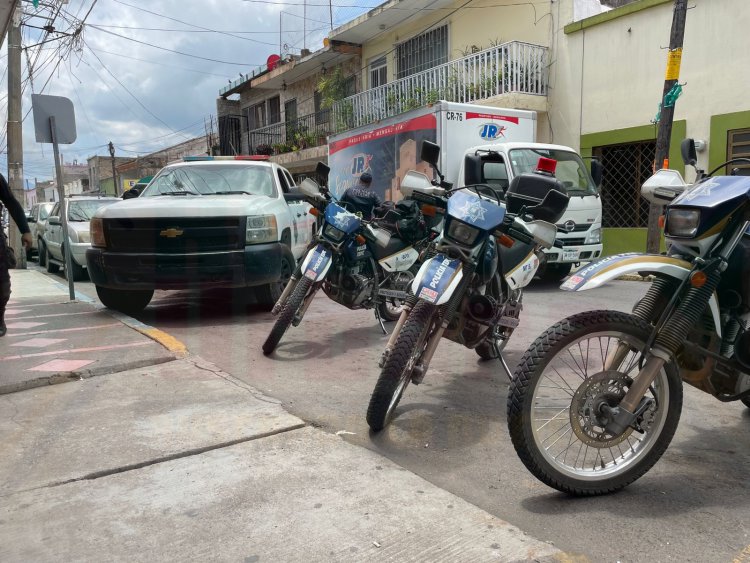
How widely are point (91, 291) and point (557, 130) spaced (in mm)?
10472

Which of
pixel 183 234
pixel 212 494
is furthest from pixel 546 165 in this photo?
pixel 183 234

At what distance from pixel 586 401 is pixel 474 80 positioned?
1378 cm

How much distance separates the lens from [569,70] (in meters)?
13.9

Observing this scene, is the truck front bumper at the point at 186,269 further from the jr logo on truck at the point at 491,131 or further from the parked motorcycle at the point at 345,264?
the jr logo on truck at the point at 491,131

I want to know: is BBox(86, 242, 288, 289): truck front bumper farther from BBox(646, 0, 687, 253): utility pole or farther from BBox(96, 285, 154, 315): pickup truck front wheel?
BBox(646, 0, 687, 253): utility pole

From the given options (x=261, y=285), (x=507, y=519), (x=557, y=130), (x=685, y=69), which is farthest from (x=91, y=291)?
(x=685, y=69)

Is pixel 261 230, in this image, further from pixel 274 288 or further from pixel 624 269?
pixel 624 269

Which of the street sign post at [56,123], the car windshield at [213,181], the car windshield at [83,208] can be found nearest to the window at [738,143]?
the car windshield at [213,181]

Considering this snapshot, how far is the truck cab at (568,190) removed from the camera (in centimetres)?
936

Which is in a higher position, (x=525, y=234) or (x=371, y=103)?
(x=371, y=103)

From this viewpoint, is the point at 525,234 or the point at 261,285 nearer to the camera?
the point at 525,234

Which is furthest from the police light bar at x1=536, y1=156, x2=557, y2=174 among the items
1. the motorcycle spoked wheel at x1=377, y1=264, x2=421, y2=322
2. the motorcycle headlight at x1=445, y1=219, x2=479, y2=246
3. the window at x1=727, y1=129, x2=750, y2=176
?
the window at x1=727, y1=129, x2=750, y2=176

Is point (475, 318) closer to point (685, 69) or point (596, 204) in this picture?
point (596, 204)

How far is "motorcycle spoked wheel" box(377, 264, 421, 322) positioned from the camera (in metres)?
6.04
